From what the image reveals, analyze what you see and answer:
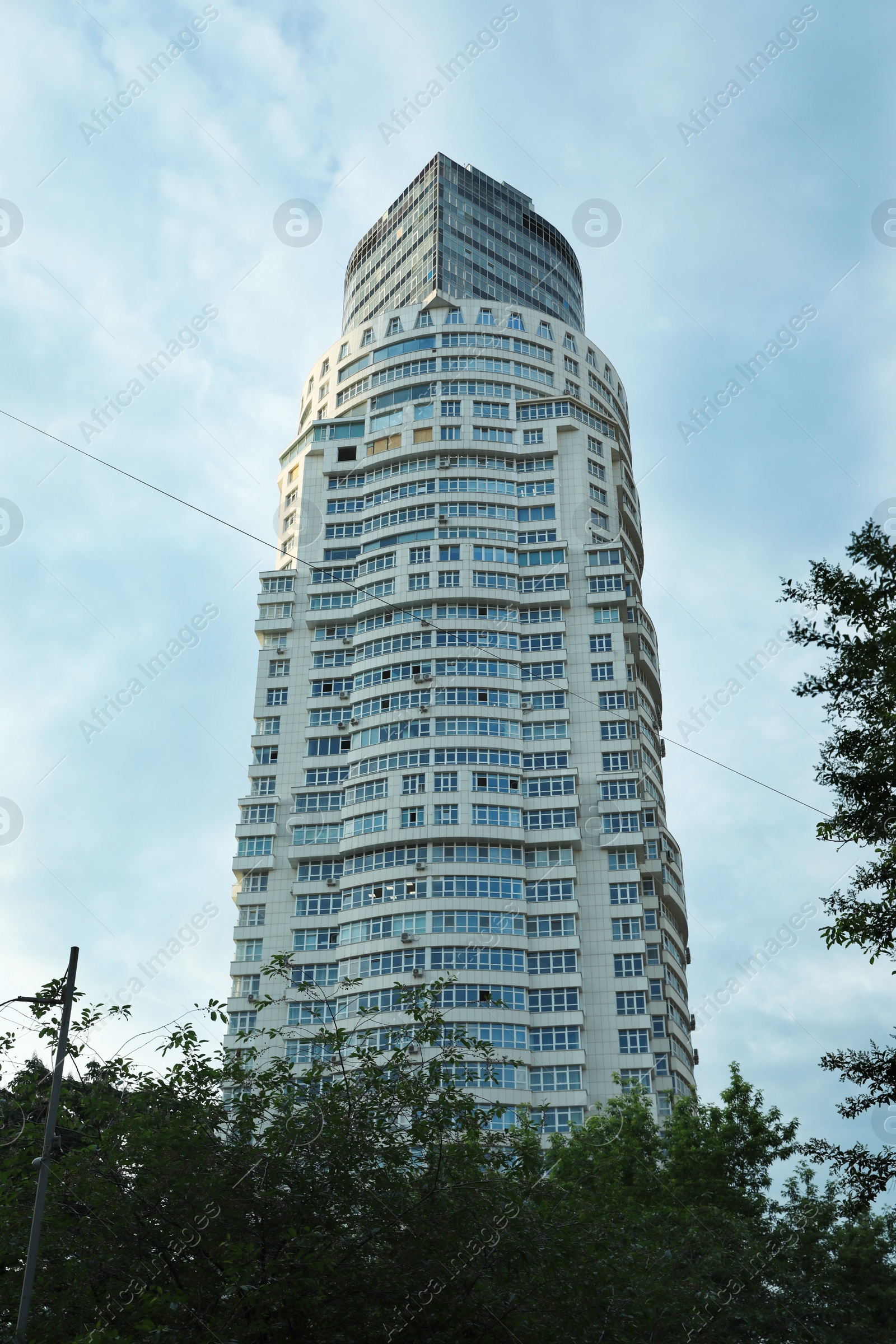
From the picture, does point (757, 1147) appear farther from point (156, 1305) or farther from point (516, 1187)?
point (156, 1305)

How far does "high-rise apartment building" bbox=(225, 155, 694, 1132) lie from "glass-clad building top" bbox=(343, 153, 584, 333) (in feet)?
1.99

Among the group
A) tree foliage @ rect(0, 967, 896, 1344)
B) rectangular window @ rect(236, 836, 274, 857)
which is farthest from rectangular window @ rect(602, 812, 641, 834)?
tree foliage @ rect(0, 967, 896, 1344)

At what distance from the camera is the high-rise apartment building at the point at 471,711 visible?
68.7 m

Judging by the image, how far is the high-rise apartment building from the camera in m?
68.7

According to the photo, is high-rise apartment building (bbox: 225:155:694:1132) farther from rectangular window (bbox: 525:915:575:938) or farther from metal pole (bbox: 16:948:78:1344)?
metal pole (bbox: 16:948:78:1344)

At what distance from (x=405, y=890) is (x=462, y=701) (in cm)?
1209

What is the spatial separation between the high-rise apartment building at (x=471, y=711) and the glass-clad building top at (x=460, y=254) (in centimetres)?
61

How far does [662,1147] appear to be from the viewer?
4628 cm

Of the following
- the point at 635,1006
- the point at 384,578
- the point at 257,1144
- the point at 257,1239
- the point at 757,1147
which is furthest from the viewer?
the point at 384,578

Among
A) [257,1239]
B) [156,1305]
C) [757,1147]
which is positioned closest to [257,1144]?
[257,1239]

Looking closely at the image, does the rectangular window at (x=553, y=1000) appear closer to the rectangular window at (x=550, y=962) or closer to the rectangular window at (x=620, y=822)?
the rectangular window at (x=550, y=962)

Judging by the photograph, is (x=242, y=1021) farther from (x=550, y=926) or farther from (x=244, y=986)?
Result: (x=550, y=926)

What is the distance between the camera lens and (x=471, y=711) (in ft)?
246

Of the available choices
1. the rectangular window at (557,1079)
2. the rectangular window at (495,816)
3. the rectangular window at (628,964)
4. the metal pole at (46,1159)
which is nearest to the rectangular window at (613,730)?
the rectangular window at (495,816)
